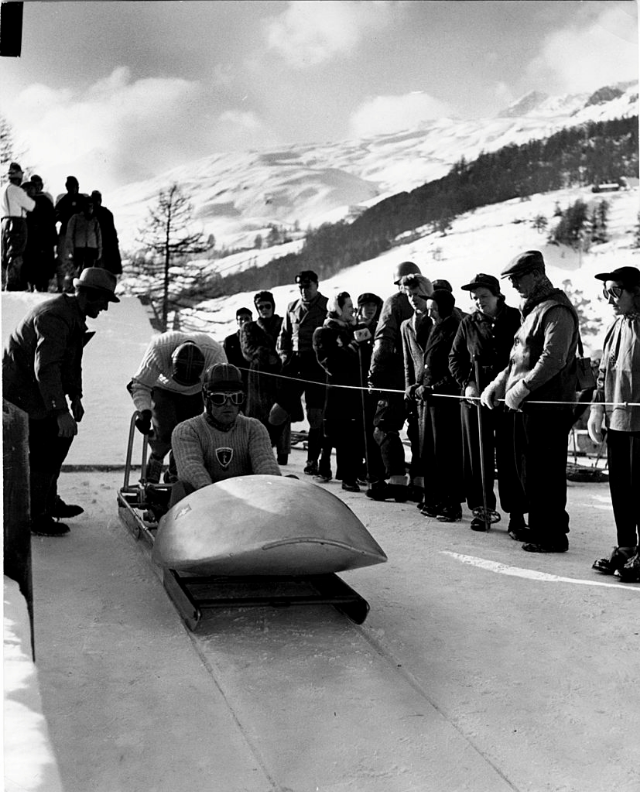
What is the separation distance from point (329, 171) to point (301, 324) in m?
11.6

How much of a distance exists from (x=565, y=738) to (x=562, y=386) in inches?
99.3

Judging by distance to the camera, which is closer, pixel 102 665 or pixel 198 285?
pixel 102 665

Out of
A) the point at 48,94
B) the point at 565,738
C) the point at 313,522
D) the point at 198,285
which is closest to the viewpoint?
the point at 565,738

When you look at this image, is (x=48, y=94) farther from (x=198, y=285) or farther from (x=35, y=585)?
(x=35, y=585)

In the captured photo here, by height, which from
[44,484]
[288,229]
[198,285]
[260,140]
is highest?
[260,140]

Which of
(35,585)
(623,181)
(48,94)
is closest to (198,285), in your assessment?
(48,94)

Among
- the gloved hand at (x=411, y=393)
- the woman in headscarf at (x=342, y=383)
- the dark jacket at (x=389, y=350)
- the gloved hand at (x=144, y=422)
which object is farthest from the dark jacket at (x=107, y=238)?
the gloved hand at (x=411, y=393)

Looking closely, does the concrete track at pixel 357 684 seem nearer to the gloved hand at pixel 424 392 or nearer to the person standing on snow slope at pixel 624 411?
the person standing on snow slope at pixel 624 411

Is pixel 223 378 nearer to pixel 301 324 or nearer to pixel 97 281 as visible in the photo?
pixel 97 281

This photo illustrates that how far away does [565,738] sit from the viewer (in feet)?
7.82

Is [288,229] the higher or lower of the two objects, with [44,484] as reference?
higher

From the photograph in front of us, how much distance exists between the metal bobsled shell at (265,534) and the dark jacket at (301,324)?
4.16 m

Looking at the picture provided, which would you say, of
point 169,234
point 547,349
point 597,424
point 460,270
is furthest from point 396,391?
point 169,234

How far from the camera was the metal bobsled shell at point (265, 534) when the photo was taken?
306 cm
